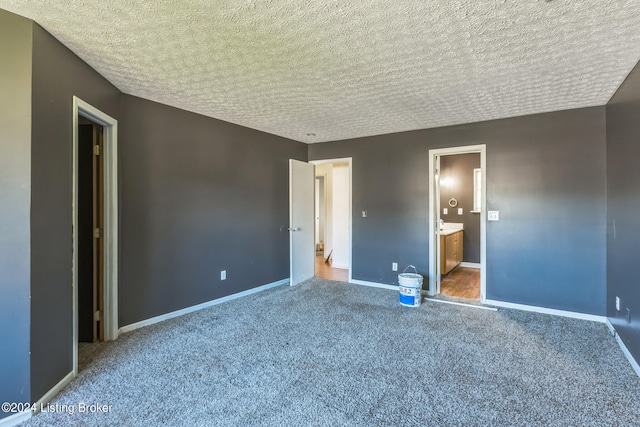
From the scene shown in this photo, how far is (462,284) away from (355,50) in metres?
4.16

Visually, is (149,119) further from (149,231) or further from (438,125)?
(438,125)

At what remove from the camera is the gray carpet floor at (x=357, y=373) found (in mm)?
1799

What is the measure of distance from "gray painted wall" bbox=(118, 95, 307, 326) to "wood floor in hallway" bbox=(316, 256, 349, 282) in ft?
3.53

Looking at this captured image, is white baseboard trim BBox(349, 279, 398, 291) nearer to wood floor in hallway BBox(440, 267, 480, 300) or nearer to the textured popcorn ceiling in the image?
wood floor in hallway BBox(440, 267, 480, 300)

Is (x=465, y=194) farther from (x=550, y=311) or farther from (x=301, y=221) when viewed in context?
(x=301, y=221)

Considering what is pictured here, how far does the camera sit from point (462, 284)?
490 centimetres

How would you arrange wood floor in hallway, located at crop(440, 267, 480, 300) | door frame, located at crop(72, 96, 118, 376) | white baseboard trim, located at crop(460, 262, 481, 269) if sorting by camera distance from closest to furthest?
door frame, located at crop(72, 96, 118, 376) < wood floor in hallway, located at crop(440, 267, 480, 300) < white baseboard trim, located at crop(460, 262, 481, 269)

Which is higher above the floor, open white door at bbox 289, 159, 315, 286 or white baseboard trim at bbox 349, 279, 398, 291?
open white door at bbox 289, 159, 315, 286

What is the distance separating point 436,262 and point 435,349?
187 centimetres

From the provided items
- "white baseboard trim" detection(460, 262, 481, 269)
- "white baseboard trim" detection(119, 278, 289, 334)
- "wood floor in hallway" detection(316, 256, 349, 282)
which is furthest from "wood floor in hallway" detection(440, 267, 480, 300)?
"white baseboard trim" detection(119, 278, 289, 334)

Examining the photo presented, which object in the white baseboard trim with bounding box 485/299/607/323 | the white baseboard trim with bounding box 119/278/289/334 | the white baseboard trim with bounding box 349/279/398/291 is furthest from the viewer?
the white baseboard trim with bounding box 349/279/398/291

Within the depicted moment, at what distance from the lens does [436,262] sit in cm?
431

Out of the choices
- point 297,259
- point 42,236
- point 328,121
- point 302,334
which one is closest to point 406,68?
point 328,121

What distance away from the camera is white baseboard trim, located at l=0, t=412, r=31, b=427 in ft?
5.53
